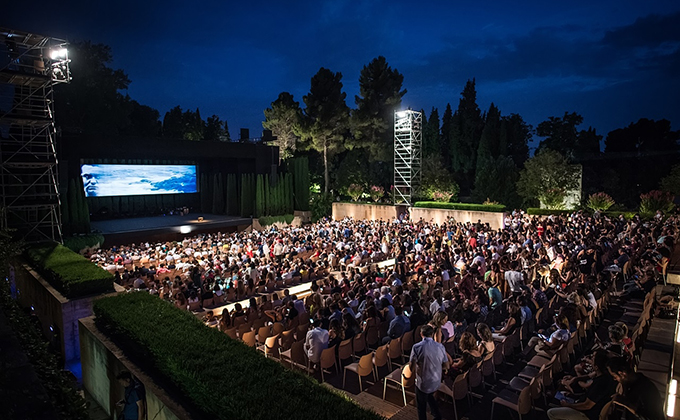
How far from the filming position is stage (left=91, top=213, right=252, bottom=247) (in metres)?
19.8

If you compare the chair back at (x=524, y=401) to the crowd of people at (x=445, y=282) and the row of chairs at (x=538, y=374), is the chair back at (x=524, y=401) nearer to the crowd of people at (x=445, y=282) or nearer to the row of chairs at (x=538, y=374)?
the row of chairs at (x=538, y=374)

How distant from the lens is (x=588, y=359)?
5.04 metres

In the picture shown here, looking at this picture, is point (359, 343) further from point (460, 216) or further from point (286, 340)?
point (460, 216)

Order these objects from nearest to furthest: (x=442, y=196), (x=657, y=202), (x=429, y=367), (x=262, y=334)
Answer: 1. (x=429, y=367)
2. (x=262, y=334)
3. (x=657, y=202)
4. (x=442, y=196)

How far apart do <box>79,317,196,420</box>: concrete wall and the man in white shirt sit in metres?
2.18

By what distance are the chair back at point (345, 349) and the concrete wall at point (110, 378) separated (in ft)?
8.60

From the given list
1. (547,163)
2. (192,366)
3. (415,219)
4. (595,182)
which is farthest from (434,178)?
(192,366)

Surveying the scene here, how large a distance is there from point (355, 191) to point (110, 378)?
968 inches

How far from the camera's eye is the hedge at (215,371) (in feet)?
11.2

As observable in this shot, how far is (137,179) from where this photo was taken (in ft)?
82.8

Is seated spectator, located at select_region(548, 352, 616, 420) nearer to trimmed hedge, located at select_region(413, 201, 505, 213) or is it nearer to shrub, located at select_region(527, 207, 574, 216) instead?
trimmed hedge, located at select_region(413, 201, 505, 213)

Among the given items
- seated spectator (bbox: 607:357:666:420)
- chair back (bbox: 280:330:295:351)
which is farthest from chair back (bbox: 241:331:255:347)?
seated spectator (bbox: 607:357:666:420)

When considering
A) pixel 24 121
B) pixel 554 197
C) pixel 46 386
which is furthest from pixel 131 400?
pixel 554 197

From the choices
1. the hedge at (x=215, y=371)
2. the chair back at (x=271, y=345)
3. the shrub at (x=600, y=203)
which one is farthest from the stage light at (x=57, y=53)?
the shrub at (x=600, y=203)
